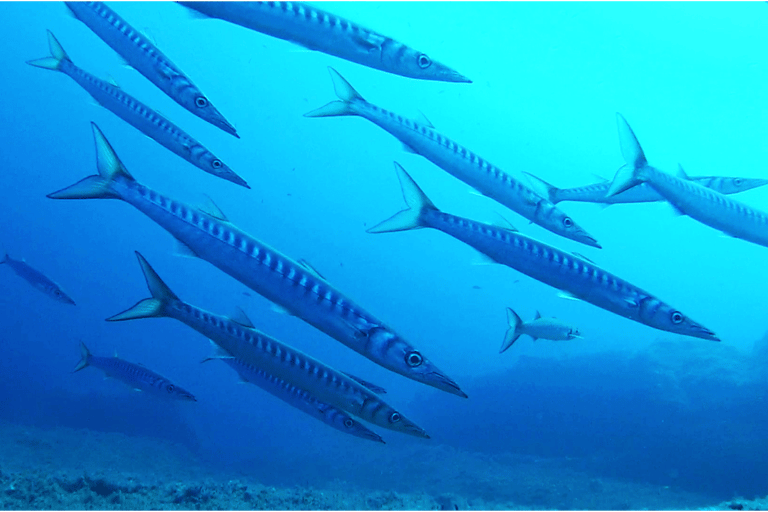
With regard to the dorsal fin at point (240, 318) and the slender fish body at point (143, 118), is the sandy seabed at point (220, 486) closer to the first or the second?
the dorsal fin at point (240, 318)

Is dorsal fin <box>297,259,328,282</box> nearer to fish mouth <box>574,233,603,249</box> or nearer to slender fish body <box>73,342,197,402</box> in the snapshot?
fish mouth <box>574,233,603,249</box>

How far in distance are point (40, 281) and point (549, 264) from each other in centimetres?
1142

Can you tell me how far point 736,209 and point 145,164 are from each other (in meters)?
80.1

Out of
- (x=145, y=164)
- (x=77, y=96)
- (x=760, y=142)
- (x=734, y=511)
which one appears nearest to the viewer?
(x=734, y=511)

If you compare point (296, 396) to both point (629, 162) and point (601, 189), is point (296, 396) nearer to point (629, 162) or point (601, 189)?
point (629, 162)

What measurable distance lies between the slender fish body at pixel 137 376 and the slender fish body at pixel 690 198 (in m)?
7.11

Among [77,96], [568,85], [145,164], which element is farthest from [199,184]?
[568,85]

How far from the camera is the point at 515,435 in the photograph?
1574 centimetres

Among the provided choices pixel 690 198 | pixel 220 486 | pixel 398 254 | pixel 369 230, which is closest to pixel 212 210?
pixel 369 230

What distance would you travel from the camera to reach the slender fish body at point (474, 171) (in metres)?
5.59

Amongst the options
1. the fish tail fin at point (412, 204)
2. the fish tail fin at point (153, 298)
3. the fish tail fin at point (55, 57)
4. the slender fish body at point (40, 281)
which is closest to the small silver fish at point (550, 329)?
the fish tail fin at point (412, 204)

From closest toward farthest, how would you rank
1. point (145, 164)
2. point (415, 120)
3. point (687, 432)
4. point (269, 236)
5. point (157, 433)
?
point (415, 120), point (687, 432), point (157, 433), point (145, 164), point (269, 236)

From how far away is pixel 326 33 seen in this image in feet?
14.2

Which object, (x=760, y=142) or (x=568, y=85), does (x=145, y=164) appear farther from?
(x=760, y=142)
